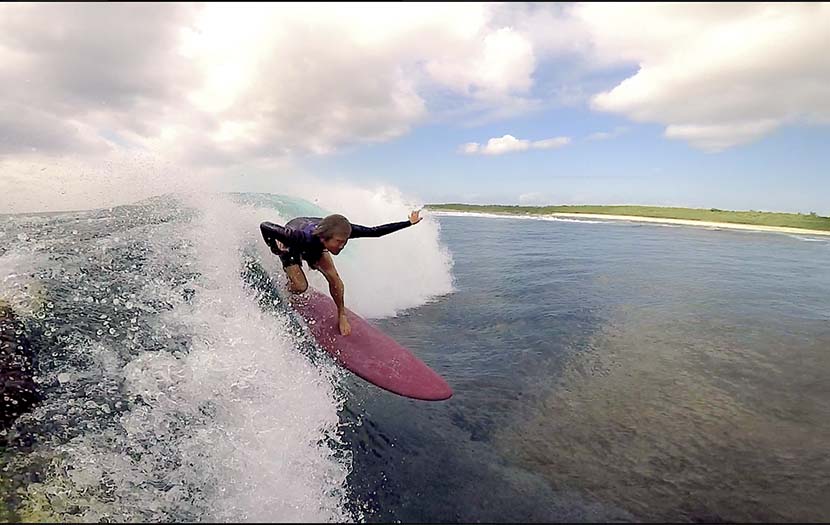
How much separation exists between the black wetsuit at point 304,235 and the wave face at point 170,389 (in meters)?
0.99

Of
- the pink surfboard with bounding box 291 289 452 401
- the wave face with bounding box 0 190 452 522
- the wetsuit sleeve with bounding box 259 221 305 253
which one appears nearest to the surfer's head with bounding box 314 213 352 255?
the wetsuit sleeve with bounding box 259 221 305 253

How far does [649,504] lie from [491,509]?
4.37ft

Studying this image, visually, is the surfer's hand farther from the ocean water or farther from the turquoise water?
the turquoise water

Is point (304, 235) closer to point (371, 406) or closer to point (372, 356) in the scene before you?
point (372, 356)

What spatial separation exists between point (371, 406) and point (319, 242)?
207 cm

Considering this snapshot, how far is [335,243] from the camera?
5.68 meters

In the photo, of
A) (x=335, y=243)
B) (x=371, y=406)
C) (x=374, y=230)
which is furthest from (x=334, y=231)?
(x=371, y=406)

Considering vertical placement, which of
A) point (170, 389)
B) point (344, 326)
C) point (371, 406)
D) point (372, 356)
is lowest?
point (371, 406)

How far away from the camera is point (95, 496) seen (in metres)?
4.12

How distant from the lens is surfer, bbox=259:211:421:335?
5688 millimetres

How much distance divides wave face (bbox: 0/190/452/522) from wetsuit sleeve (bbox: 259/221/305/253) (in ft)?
3.45

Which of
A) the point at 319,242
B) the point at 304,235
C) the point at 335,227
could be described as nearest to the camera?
the point at 335,227

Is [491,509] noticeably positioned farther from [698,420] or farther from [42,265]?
[42,265]

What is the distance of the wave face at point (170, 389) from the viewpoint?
13.2 ft
